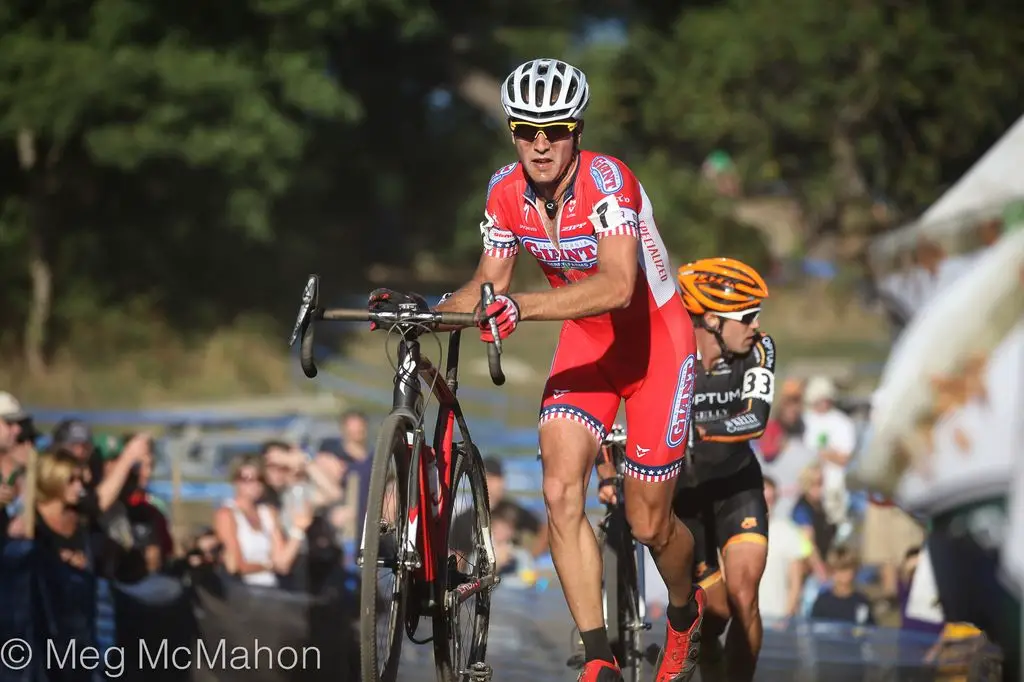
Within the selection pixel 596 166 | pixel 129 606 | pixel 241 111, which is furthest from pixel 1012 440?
pixel 241 111

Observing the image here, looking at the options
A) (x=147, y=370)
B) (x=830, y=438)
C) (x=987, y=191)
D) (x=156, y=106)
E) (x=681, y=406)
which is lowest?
(x=681, y=406)

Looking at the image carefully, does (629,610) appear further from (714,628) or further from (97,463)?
(97,463)

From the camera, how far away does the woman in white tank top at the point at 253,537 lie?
8.72 m

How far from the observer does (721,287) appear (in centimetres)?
652

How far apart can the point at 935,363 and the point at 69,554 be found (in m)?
5.71

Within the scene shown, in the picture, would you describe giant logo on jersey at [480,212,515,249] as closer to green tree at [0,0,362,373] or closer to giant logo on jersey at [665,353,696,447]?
giant logo on jersey at [665,353,696,447]

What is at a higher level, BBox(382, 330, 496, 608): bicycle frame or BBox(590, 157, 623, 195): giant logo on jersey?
BBox(590, 157, 623, 195): giant logo on jersey

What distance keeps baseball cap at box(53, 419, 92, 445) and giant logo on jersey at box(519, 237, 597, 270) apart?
3.93 m

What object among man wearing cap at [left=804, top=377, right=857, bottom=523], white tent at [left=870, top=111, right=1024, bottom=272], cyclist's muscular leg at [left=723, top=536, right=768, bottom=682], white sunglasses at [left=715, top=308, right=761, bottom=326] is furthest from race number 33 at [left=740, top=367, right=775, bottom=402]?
white tent at [left=870, top=111, right=1024, bottom=272]

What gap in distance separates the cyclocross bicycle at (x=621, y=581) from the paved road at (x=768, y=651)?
0.20 metres

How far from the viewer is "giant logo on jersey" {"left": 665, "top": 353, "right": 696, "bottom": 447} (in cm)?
574

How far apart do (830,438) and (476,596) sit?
210 inches

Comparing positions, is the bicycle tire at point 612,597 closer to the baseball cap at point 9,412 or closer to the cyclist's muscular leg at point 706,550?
the cyclist's muscular leg at point 706,550

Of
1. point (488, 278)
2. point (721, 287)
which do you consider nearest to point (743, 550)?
point (721, 287)
